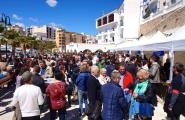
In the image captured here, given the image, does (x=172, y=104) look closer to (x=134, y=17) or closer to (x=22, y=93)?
(x=22, y=93)

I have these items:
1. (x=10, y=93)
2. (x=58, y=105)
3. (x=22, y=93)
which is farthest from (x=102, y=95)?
(x=10, y=93)

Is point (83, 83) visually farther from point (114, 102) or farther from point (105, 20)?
point (105, 20)

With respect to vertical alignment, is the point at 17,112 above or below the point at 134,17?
below

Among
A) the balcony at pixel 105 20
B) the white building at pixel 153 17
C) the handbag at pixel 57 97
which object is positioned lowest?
the handbag at pixel 57 97

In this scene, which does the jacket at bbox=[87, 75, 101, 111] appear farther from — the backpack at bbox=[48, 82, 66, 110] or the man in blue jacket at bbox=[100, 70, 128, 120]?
the backpack at bbox=[48, 82, 66, 110]

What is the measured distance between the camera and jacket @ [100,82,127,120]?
4.94 meters

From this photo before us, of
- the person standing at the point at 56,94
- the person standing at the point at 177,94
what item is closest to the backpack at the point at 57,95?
the person standing at the point at 56,94

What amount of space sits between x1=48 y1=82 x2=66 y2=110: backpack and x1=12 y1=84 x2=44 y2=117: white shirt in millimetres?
1527

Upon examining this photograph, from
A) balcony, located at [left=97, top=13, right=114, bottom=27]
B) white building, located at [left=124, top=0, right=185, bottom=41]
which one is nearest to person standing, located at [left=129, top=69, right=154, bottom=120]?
white building, located at [left=124, top=0, right=185, bottom=41]

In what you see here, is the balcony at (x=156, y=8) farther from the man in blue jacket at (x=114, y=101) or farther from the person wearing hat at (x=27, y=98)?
the person wearing hat at (x=27, y=98)

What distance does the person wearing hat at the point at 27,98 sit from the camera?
5246 mm

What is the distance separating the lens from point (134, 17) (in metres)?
55.2

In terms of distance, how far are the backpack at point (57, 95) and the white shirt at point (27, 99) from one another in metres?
1.53

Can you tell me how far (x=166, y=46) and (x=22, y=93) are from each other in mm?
6495
